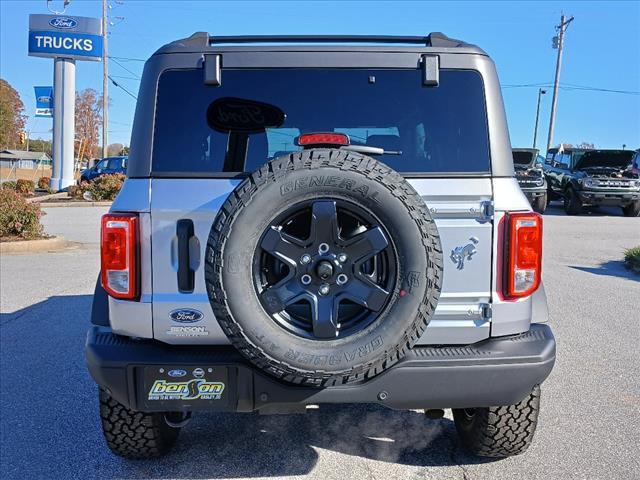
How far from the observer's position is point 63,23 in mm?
27812

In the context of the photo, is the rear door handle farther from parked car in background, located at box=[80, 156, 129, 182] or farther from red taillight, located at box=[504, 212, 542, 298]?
parked car in background, located at box=[80, 156, 129, 182]

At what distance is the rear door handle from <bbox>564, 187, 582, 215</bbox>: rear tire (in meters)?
17.4

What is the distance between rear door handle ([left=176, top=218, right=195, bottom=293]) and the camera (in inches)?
101

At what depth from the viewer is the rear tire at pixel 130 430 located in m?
2.97

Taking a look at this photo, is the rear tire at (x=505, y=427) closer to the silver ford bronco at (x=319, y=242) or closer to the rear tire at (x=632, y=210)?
the silver ford bronco at (x=319, y=242)

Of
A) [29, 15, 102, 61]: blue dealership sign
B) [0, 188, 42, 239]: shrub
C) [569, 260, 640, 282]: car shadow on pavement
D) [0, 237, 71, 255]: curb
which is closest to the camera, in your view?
[569, 260, 640, 282]: car shadow on pavement

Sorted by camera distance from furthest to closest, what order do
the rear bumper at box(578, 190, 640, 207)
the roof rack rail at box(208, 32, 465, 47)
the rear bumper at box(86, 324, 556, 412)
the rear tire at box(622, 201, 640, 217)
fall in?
the rear tire at box(622, 201, 640, 217)
the rear bumper at box(578, 190, 640, 207)
the roof rack rail at box(208, 32, 465, 47)
the rear bumper at box(86, 324, 556, 412)

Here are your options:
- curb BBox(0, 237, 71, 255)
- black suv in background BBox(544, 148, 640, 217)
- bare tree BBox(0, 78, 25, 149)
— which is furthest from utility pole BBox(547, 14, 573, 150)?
bare tree BBox(0, 78, 25, 149)

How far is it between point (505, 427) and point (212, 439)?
1694 millimetres

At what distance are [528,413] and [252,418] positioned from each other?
5.67 ft

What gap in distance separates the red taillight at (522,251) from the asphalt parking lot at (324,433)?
3.63ft

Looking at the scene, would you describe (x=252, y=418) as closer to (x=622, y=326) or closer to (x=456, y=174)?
(x=456, y=174)

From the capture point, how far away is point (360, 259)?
2.37m

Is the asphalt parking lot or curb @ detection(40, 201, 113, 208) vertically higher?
curb @ detection(40, 201, 113, 208)
